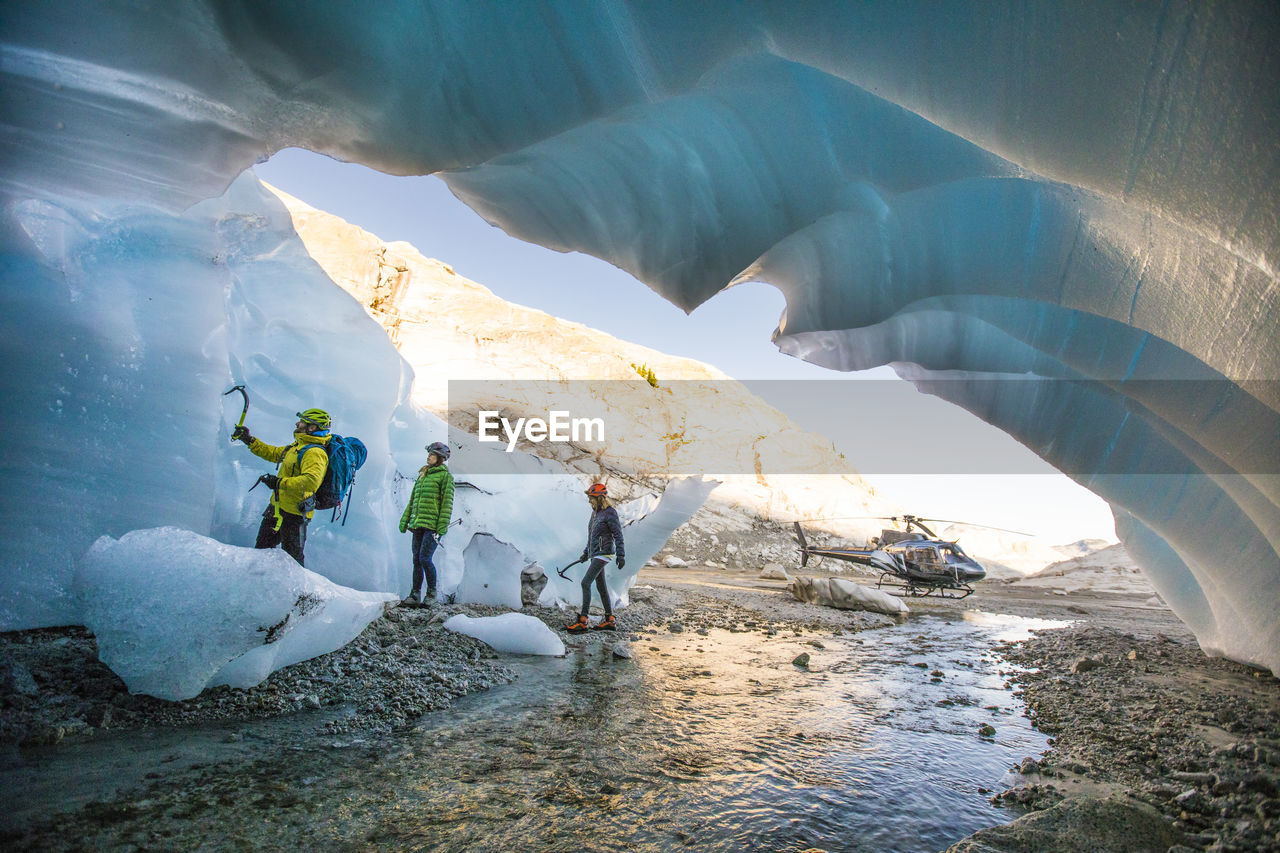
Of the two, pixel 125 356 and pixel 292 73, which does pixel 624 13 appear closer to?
pixel 292 73

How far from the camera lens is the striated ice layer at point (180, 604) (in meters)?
2.30

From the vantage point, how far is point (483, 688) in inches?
130

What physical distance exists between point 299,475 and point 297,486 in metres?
0.07

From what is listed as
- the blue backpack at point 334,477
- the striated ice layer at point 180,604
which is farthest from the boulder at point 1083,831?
the blue backpack at point 334,477

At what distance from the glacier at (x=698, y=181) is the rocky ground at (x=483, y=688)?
1070 mm

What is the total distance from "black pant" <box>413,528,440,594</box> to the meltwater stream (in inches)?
69.7

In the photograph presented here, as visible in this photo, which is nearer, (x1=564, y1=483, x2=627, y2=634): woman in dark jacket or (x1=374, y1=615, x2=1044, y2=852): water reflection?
(x1=374, y1=615, x2=1044, y2=852): water reflection

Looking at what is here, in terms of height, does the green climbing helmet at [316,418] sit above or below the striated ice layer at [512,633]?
above

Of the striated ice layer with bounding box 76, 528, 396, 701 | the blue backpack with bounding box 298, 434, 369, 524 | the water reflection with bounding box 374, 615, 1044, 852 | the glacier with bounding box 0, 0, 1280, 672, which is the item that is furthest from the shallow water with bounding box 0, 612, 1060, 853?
the glacier with bounding box 0, 0, 1280, 672

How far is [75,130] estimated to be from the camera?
112 inches

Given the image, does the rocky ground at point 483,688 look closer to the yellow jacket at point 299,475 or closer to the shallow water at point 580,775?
the shallow water at point 580,775

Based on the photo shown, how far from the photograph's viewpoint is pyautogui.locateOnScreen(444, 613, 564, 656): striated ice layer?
423cm

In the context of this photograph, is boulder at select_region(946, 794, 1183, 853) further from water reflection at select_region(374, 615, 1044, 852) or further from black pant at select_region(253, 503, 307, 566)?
black pant at select_region(253, 503, 307, 566)

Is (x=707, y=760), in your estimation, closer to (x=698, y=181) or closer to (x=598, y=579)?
(x=598, y=579)
